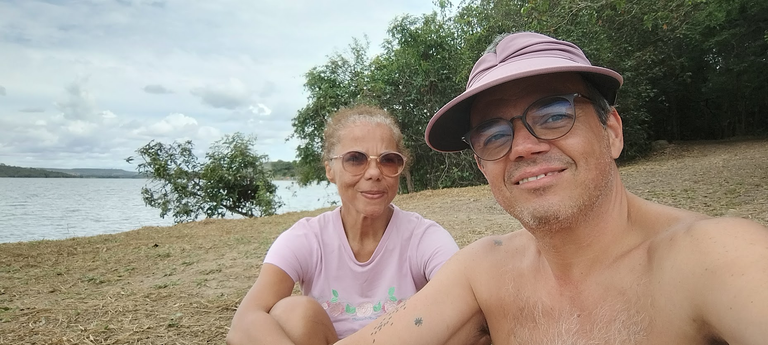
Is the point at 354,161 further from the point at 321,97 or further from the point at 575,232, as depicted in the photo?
the point at 321,97

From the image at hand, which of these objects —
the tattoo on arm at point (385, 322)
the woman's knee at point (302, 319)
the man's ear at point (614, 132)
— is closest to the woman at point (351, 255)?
the woman's knee at point (302, 319)

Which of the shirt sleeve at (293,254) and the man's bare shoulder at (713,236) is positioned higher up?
the man's bare shoulder at (713,236)

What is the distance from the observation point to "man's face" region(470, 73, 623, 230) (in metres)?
1.35

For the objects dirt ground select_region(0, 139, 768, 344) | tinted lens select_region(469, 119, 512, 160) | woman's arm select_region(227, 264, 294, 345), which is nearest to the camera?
tinted lens select_region(469, 119, 512, 160)

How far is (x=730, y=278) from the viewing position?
106cm

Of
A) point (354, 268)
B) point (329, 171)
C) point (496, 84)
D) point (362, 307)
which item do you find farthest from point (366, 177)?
point (496, 84)

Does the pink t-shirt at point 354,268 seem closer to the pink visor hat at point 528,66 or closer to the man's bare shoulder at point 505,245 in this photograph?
the man's bare shoulder at point 505,245

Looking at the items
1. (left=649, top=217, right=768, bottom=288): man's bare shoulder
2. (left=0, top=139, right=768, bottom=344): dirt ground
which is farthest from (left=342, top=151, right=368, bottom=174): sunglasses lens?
(left=0, top=139, right=768, bottom=344): dirt ground

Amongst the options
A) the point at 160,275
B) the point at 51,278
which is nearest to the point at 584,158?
the point at 160,275

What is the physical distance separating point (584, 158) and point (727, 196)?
7.72 m

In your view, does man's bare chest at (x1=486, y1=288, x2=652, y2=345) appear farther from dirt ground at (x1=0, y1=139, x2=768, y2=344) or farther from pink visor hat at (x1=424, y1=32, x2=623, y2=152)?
dirt ground at (x1=0, y1=139, x2=768, y2=344)

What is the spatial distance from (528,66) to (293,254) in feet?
4.40

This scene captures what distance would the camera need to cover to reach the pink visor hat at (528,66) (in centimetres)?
134

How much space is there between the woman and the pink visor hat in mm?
818
